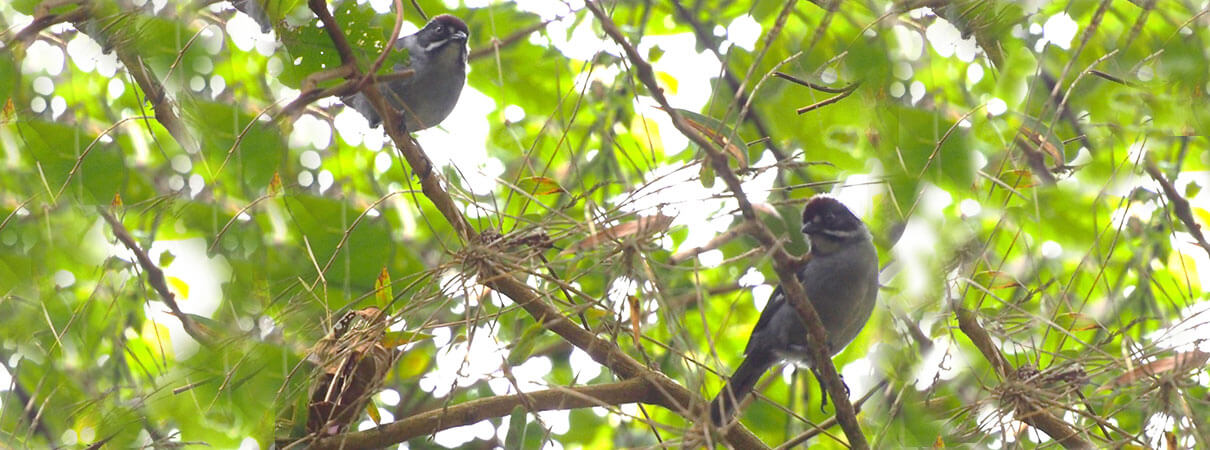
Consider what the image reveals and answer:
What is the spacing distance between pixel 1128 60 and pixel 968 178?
24.5 inches

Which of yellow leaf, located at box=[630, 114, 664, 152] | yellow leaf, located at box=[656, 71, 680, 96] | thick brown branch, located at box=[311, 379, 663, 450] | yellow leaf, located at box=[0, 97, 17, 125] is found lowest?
thick brown branch, located at box=[311, 379, 663, 450]

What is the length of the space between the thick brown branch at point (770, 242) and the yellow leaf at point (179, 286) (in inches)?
78.6

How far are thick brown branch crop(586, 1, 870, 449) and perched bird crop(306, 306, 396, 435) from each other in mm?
859

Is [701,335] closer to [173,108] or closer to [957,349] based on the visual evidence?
[957,349]

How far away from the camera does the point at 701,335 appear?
4031mm

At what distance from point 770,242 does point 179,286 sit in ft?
7.71

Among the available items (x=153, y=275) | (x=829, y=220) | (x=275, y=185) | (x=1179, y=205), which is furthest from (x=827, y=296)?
(x=153, y=275)

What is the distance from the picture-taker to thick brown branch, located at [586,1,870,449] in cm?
203

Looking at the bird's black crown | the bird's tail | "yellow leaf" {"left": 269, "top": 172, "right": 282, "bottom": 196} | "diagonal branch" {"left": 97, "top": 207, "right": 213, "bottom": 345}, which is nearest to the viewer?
"yellow leaf" {"left": 269, "top": 172, "right": 282, "bottom": 196}

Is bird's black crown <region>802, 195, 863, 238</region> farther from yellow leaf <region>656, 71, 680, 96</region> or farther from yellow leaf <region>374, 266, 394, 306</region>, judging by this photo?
yellow leaf <region>374, 266, 394, 306</region>

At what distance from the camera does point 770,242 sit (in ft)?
7.35

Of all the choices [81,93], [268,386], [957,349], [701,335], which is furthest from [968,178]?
[81,93]

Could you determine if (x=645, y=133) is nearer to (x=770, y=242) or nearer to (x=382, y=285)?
(x=382, y=285)

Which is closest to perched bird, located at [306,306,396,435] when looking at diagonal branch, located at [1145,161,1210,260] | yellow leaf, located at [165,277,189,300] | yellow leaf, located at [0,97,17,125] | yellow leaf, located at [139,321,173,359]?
yellow leaf, located at [139,321,173,359]
